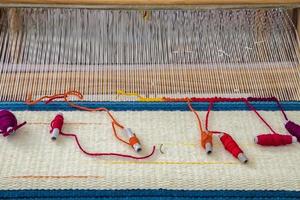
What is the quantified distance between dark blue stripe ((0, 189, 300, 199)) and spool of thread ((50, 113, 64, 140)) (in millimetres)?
171

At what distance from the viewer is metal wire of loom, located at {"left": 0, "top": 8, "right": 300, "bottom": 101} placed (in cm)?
164

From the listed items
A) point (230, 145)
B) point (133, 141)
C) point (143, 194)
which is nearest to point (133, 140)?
point (133, 141)

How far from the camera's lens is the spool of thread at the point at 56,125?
1357 mm

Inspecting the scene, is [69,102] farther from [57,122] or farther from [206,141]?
[206,141]

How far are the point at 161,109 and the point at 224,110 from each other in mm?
→ 195

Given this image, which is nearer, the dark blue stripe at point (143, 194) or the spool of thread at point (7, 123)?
the dark blue stripe at point (143, 194)

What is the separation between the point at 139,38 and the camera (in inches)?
70.4

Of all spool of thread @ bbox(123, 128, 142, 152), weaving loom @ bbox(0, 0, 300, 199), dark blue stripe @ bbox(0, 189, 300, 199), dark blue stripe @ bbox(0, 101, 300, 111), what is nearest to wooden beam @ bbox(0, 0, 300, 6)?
weaving loom @ bbox(0, 0, 300, 199)

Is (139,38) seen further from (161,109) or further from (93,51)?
(161,109)

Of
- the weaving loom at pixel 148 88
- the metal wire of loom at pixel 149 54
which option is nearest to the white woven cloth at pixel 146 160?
the weaving loom at pixel 148 88

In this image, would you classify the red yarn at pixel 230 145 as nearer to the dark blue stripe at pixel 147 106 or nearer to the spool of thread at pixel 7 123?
the dark blue stripe at pixel 147 106

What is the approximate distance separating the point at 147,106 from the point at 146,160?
228 millimetres

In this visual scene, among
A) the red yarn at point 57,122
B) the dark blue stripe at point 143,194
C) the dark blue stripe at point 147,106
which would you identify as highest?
the dark blue stripe at point 147,106

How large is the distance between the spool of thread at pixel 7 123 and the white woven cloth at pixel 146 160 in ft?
0.09
